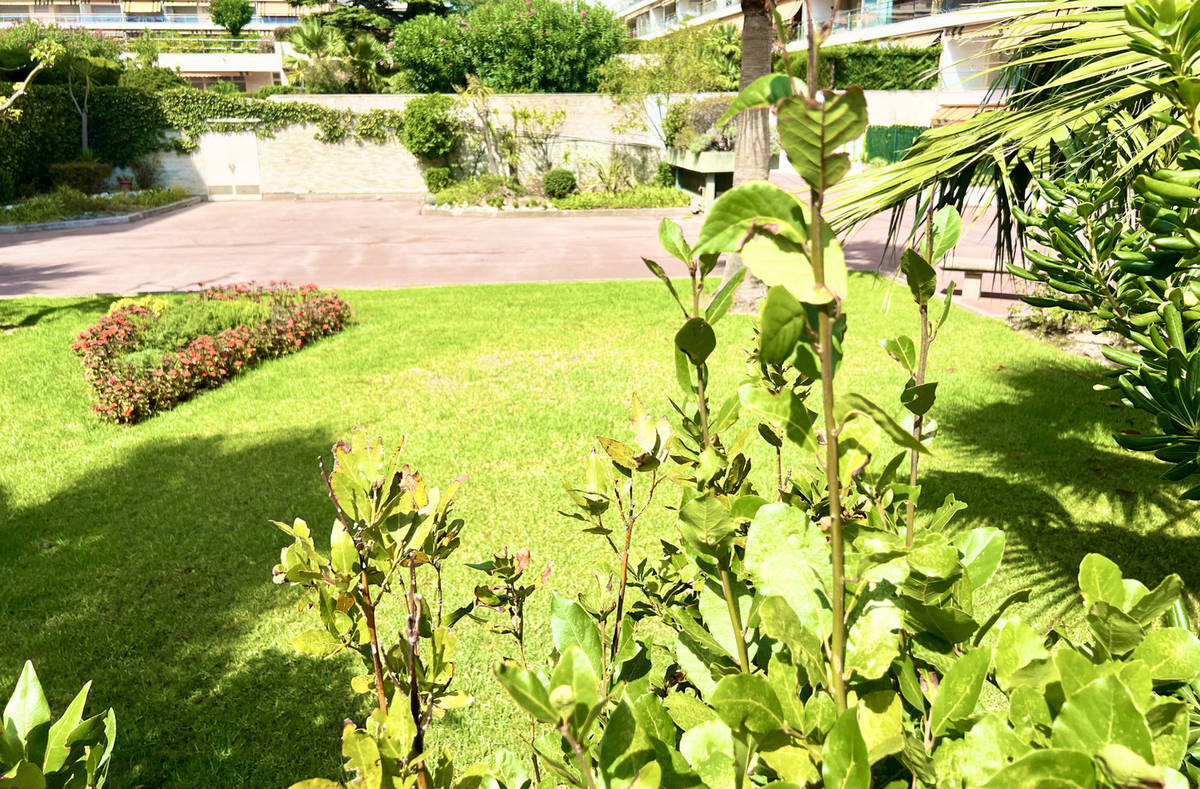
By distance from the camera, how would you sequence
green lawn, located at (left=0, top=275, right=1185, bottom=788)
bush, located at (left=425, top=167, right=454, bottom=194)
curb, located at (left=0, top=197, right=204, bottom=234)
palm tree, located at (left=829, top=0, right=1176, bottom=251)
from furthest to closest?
bush, located at (left=425, top=167, right=454, bottom=194)
curb, located at (left=0, top=197, right=204, bottom=234)
green lawn, located at (left=0, top=275, right=1185, bottom=788)
palm tree, located at (left=829, top=0, right=1176, bottom=251)

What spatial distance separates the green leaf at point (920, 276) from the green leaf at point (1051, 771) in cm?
55

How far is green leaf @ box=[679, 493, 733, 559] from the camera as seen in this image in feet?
3.08

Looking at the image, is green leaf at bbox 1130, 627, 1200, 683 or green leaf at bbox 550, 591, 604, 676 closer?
green leaf at bbox 1130, 627, 1200, 683

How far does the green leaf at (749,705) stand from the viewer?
694 mm

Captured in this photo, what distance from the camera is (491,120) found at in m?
24.9

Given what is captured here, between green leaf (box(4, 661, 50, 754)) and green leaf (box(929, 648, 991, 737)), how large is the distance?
0.88 metres

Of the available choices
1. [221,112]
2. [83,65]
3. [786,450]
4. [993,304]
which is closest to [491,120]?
[221,112]

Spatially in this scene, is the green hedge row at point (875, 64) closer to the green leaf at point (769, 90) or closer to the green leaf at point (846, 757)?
the green leaf at point (769, 90)

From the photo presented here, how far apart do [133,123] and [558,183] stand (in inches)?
514

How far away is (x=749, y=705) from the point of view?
71 cm

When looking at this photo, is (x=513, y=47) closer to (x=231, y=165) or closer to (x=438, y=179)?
(x=438, y=179)

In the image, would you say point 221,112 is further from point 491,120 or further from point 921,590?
point 921,590

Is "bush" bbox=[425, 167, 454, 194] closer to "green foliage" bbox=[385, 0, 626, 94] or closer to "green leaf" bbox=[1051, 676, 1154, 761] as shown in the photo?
"green foliage" bbox=[385, 0, 626, 94]

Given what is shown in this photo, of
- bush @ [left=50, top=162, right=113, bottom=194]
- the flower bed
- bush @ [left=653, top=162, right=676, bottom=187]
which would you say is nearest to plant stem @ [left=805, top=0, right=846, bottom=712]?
the flower bed
